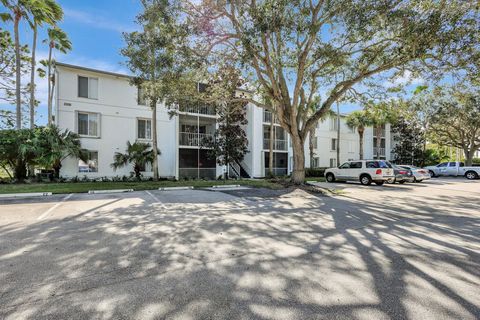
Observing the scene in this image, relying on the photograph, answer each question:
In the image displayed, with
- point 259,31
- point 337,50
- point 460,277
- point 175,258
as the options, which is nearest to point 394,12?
point 337,50

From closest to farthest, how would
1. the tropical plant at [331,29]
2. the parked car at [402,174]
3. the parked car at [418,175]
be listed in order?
the tropical plant at [331,29] < the parked car at [402,174] < the parked car at [418,175]

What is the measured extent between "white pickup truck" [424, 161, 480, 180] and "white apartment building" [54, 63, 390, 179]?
17.7 metres

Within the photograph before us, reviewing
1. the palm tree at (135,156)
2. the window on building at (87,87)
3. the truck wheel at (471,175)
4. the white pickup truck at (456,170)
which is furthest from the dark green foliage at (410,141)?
the window on building at (87,87)

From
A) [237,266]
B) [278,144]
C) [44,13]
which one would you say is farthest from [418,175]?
[44,13]

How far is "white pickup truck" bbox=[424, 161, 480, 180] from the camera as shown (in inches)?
975

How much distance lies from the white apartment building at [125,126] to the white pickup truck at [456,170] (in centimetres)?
1766

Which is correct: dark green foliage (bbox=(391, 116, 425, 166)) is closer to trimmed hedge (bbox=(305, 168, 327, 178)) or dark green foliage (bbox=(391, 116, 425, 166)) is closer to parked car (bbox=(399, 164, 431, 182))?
parked car (bbox=(399, 164, 431, 182))

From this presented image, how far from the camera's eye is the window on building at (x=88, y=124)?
1794 centimetres

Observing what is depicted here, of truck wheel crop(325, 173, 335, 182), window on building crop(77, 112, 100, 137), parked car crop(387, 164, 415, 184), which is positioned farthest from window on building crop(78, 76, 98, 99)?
parked car crop(387, 164, 415, 184)

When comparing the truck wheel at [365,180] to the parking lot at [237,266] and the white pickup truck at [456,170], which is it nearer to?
the parking lot at [237,266]

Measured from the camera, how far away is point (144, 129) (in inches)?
800

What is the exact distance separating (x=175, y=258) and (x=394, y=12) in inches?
427

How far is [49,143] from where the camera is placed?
1515 cm

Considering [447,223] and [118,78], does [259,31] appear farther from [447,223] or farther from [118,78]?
[118,78]
